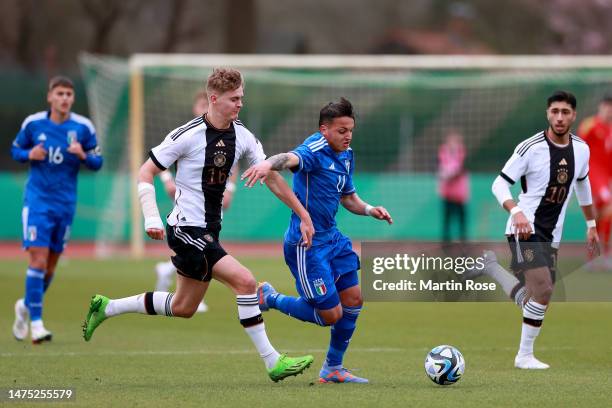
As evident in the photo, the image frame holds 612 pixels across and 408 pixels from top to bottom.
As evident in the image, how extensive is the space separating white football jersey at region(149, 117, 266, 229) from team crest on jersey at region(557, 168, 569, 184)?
2627 mm

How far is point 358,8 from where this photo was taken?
155 feet

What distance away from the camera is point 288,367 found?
7918 mm

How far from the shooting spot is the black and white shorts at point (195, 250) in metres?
8.11

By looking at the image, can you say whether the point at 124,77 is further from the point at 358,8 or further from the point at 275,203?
the point at 358,8

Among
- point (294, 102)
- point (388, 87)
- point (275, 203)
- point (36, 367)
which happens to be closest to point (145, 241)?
point (275, 203)

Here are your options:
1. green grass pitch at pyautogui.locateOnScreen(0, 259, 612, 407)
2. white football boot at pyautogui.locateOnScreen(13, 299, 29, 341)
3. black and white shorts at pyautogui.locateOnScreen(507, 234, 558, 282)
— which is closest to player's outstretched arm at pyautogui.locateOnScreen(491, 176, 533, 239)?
black and white shorts at pyautogui.locateOnScreen(507, 234, 558, 282)

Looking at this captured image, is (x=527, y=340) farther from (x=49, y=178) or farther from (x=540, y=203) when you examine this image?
(x=49, y=178)

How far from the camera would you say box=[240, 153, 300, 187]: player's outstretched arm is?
777cm

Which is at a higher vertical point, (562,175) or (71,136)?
(71,136)

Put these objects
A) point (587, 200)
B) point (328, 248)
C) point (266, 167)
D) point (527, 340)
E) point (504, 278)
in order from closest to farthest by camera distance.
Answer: point (266, 167) < point (328, 248) < point (527, 340) < point (504, 278) < point (587, 200)

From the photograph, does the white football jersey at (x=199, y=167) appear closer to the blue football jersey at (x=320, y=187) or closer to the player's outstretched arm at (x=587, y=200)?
the blue football jersey at (x=320, y=187)

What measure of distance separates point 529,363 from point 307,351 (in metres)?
2.04

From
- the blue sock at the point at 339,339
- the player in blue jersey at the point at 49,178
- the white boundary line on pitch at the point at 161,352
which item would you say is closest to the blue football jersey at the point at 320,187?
the blue sock at the point at 339,339

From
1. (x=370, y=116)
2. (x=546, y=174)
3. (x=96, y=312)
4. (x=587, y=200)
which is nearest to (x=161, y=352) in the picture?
(x=96, y=312)
